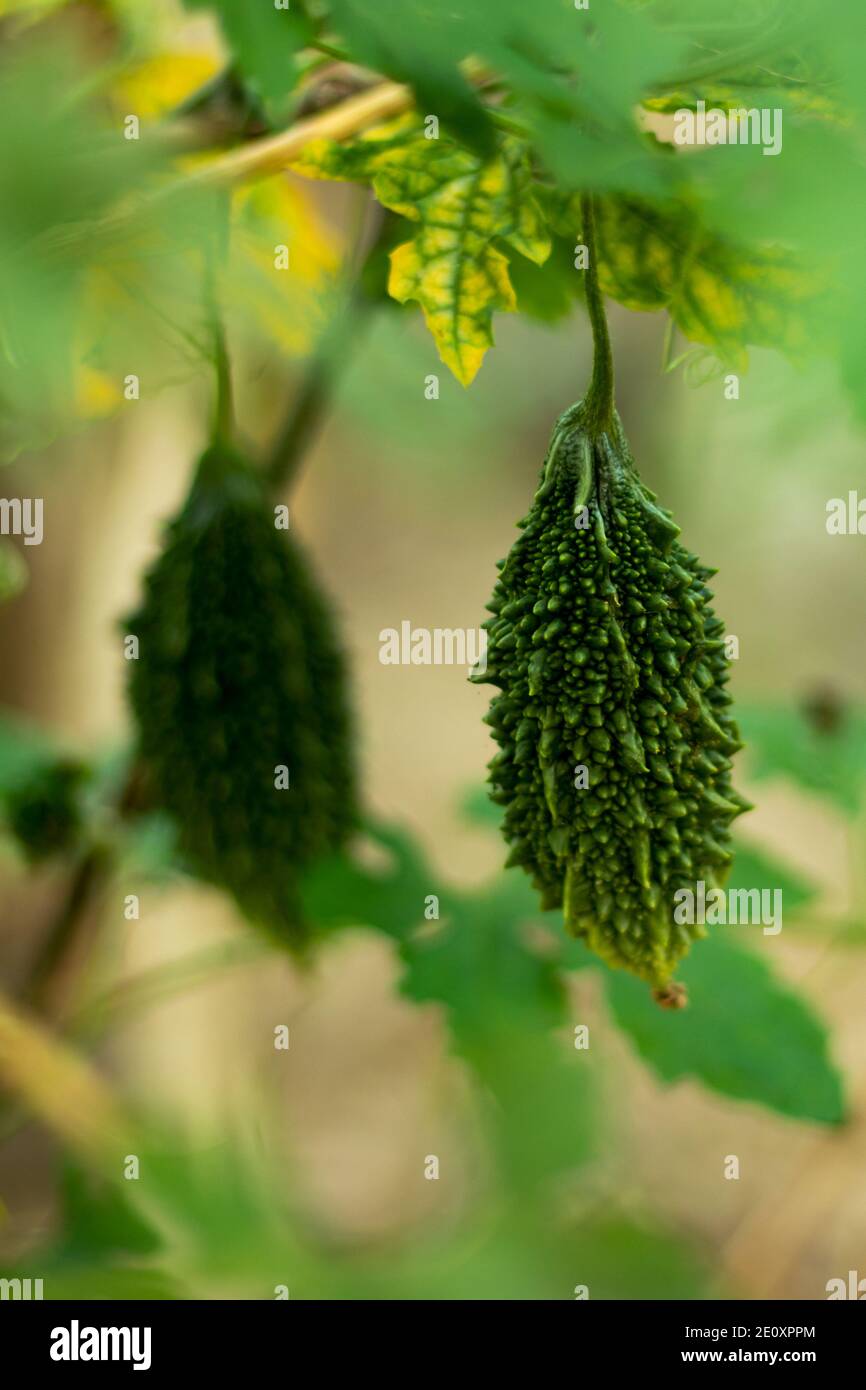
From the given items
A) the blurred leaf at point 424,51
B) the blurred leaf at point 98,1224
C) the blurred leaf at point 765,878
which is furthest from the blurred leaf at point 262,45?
the blurred leaf at point 98,1224

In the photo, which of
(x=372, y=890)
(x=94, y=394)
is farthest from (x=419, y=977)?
(x=94, y=394)

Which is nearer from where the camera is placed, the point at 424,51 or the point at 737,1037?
the point at 424,51

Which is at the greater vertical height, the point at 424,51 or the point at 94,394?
the point at 94,394

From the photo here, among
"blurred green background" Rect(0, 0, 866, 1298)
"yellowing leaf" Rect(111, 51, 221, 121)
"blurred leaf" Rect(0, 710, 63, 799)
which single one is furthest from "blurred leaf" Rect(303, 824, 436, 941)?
"yellowing leaf" Rect(111, 51, 221, 121)

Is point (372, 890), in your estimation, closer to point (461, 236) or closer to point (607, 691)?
point (607, 691)

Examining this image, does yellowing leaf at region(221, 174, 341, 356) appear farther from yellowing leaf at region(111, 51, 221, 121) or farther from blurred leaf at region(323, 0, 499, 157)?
blurred leaf at region(323, 0, 499, 157)

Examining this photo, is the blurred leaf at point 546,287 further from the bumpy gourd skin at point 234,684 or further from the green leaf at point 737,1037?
the green leaf at point 737,1037

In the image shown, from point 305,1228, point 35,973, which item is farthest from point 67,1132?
point 305,1228
